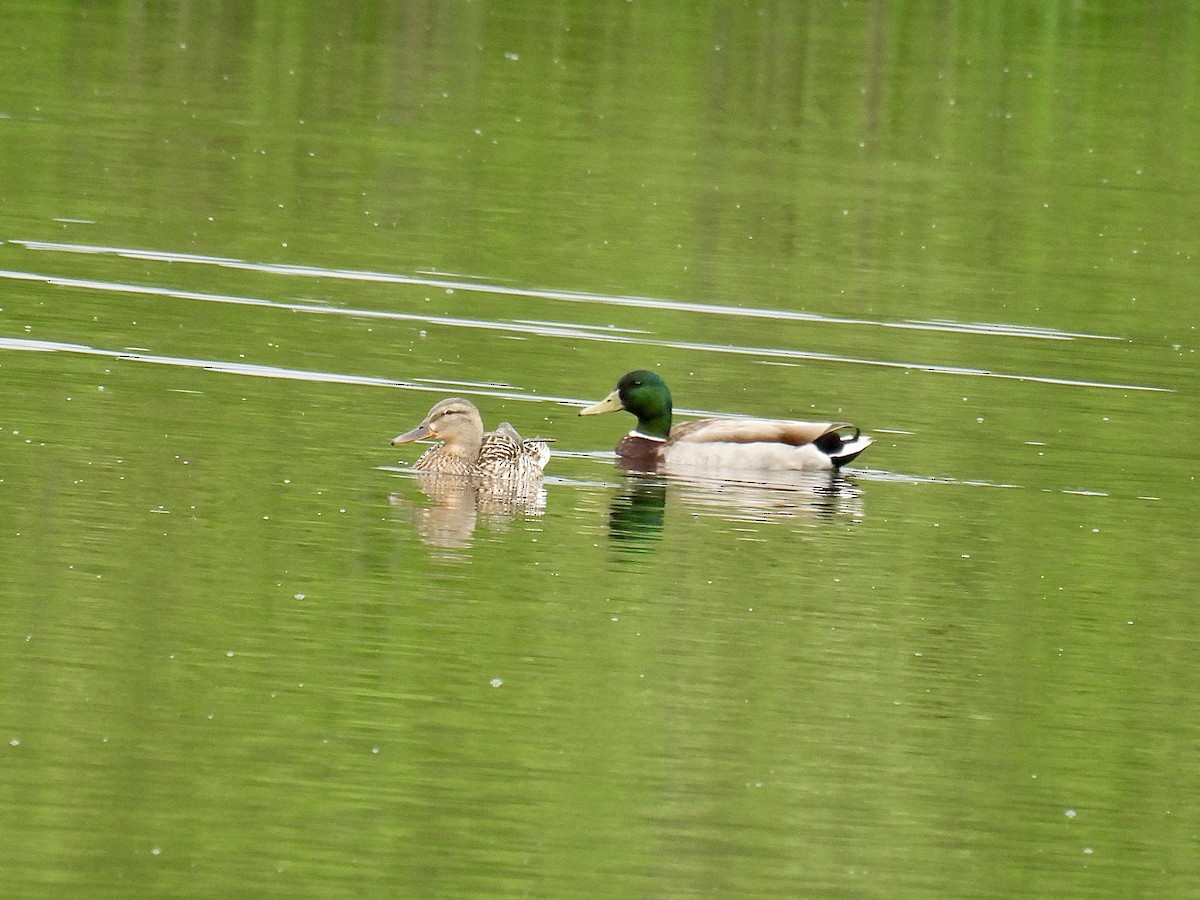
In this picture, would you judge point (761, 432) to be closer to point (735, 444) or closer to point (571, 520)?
point (735, 444)

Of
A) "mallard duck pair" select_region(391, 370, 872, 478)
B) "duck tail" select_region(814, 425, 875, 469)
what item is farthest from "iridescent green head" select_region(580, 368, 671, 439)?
"duck tail" select_region(814, 425, 875, 469)

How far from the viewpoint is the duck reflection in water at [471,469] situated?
14.2m

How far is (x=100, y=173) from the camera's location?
24.7 meters

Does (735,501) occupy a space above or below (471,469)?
below

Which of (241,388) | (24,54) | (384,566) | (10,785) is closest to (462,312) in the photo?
(241,388)

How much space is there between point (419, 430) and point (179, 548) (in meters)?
3.00

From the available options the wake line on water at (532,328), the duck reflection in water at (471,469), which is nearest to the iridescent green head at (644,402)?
the duck reflection in water at (471,469)

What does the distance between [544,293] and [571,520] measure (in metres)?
7.17

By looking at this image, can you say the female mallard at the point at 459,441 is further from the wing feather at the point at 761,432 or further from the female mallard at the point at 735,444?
the wing feather at the point at 761,432

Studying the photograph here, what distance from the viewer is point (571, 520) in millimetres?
14078

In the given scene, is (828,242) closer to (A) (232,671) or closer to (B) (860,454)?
(B) (860,454)

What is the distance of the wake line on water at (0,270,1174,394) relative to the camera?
19.4 m

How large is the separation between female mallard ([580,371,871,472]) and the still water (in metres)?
0.19

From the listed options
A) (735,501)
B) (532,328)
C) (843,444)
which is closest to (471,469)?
(735,501)
